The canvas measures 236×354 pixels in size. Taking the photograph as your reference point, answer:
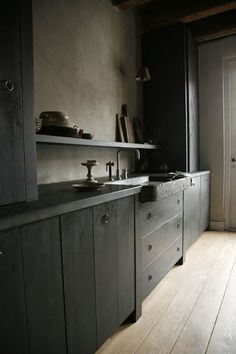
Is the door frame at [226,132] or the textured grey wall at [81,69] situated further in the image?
the door frame at [226,132]

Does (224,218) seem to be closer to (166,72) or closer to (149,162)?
(149,162)

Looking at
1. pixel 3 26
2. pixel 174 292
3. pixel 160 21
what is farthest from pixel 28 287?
pixel 160 21

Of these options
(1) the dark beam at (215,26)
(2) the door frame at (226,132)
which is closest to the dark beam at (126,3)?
(1) the dark beam at (215,26)

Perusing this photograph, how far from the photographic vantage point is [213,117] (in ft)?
13.3

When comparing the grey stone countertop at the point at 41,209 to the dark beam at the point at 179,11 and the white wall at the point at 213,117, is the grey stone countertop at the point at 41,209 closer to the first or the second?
the dark beam at the point at 179,11

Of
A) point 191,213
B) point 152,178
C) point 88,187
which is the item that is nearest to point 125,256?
point 88,187

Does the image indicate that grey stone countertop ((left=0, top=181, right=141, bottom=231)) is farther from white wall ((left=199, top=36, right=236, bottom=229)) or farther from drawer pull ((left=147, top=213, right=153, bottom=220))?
white wall ((left=199, top=36, right=236, bottom=229))

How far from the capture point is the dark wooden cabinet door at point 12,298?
91 centimetres

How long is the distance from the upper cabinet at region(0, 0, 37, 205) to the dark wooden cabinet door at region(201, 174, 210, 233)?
286 cm

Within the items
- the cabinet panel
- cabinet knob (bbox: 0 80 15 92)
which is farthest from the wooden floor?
cabinet knob (bbox: 0 80 15 92)

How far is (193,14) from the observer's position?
3.22 meters

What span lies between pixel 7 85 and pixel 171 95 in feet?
8.99

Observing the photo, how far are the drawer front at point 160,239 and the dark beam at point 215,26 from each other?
2.62 meters

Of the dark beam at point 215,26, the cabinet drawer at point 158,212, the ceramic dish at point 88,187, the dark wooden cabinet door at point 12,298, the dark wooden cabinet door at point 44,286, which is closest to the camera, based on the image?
the dark wooden cabinet door at point 12,298
